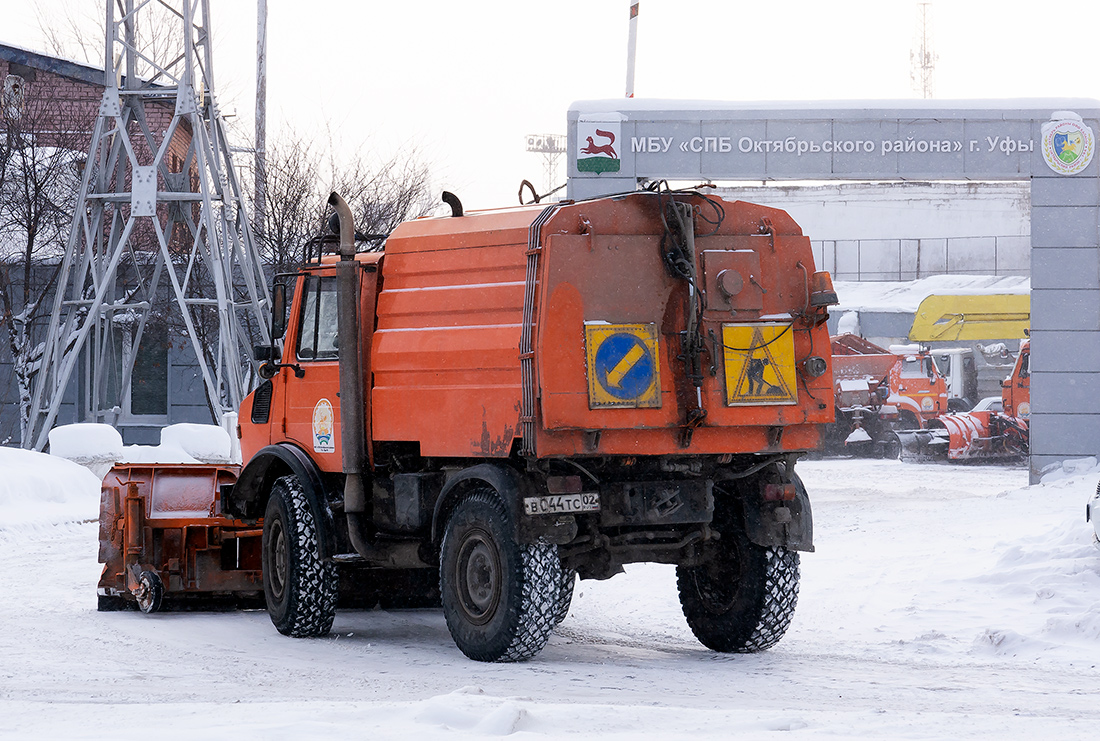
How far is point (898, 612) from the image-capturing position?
10.5m

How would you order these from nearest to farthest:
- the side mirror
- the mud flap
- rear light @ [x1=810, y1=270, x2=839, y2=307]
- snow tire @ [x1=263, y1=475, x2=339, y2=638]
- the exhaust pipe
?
rear light @ [x1=810, y1=270, x2=839, y2=307], the mud flap, the exhaust pipe, snow tire @ [x1=263, y1=475, x2=339, y2=638], the side mirror

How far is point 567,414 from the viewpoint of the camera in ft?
25.4

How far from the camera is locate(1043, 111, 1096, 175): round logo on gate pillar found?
2002 cm

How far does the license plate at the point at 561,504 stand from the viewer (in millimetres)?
7891

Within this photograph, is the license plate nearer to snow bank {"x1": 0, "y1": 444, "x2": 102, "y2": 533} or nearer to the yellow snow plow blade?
snow bank {"x1": 0, "y1": 444, "x2": 102, "y2": 533}

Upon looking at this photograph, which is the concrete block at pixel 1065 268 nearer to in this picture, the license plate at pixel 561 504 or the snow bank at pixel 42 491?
the snow bank at pixel 42 491

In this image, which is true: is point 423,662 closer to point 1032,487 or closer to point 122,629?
point 122,629

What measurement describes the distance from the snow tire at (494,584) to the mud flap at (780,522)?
1.34m

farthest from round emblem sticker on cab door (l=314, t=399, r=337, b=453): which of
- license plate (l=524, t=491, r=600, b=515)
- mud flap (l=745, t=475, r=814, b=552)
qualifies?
mud flap (l=745, t=475, r=814, b=552)

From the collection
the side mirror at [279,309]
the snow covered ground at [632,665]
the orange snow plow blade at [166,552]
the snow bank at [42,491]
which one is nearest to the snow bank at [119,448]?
the snow bank at [42,491]

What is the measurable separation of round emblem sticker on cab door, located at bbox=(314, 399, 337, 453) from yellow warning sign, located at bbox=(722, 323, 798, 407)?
300cm

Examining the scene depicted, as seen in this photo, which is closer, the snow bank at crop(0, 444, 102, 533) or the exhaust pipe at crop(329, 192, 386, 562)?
Result: the exhaust pipe at crop(329, 192, 386, 562)

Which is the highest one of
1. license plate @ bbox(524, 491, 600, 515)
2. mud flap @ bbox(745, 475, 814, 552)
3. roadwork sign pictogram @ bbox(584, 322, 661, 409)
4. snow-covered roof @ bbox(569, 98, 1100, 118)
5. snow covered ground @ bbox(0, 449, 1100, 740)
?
snow-covered roof @ bbox(569, 98, 1100, 118)

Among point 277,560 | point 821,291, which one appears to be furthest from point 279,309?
point 821,291
